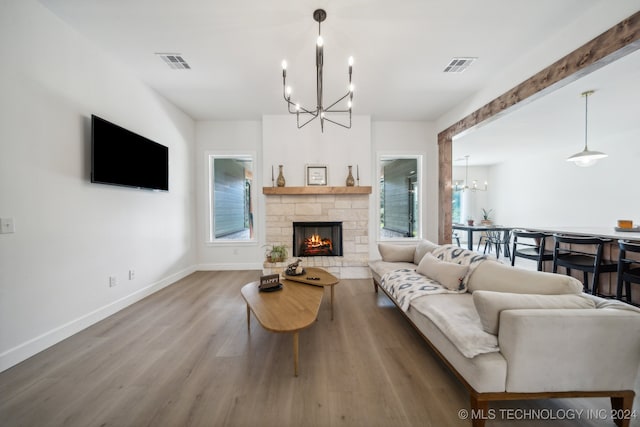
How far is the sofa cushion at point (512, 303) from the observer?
1.33 m

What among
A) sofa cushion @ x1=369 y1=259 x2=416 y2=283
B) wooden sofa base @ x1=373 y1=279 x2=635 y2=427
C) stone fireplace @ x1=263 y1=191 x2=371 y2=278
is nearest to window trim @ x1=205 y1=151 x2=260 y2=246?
stone fireplace @ x1=263 y1=191 x2=371 y2=278

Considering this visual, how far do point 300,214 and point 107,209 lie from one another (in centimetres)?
274

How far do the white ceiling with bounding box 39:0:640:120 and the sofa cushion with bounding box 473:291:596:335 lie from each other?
2325 millimetres

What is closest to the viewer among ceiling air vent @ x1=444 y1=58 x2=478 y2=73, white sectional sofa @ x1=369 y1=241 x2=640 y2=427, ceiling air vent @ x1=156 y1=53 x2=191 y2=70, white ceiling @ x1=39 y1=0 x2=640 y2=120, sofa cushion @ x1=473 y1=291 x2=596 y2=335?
white sectional sofa @ x1=369 y1=241 x2=640 y2=427

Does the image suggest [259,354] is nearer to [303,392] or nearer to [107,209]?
[303,392]

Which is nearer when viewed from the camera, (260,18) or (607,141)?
(260,18)

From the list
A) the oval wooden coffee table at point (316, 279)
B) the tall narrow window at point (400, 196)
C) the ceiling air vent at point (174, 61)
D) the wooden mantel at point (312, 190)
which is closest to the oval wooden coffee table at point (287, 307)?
the oval wooden coffee table at point (316, 279)

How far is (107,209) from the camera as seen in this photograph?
8.95 ft

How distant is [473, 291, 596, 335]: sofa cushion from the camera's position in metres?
1.33

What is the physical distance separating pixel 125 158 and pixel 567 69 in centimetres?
484

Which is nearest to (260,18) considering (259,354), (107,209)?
(107,209)

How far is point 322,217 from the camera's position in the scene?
179 inches

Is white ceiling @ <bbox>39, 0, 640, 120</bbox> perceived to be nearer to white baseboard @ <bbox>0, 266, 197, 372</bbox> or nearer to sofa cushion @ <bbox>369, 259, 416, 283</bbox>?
sofa cushion @ <bbox>369, 259, 416, 283</bbox>

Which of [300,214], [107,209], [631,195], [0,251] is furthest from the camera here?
[631,195]
